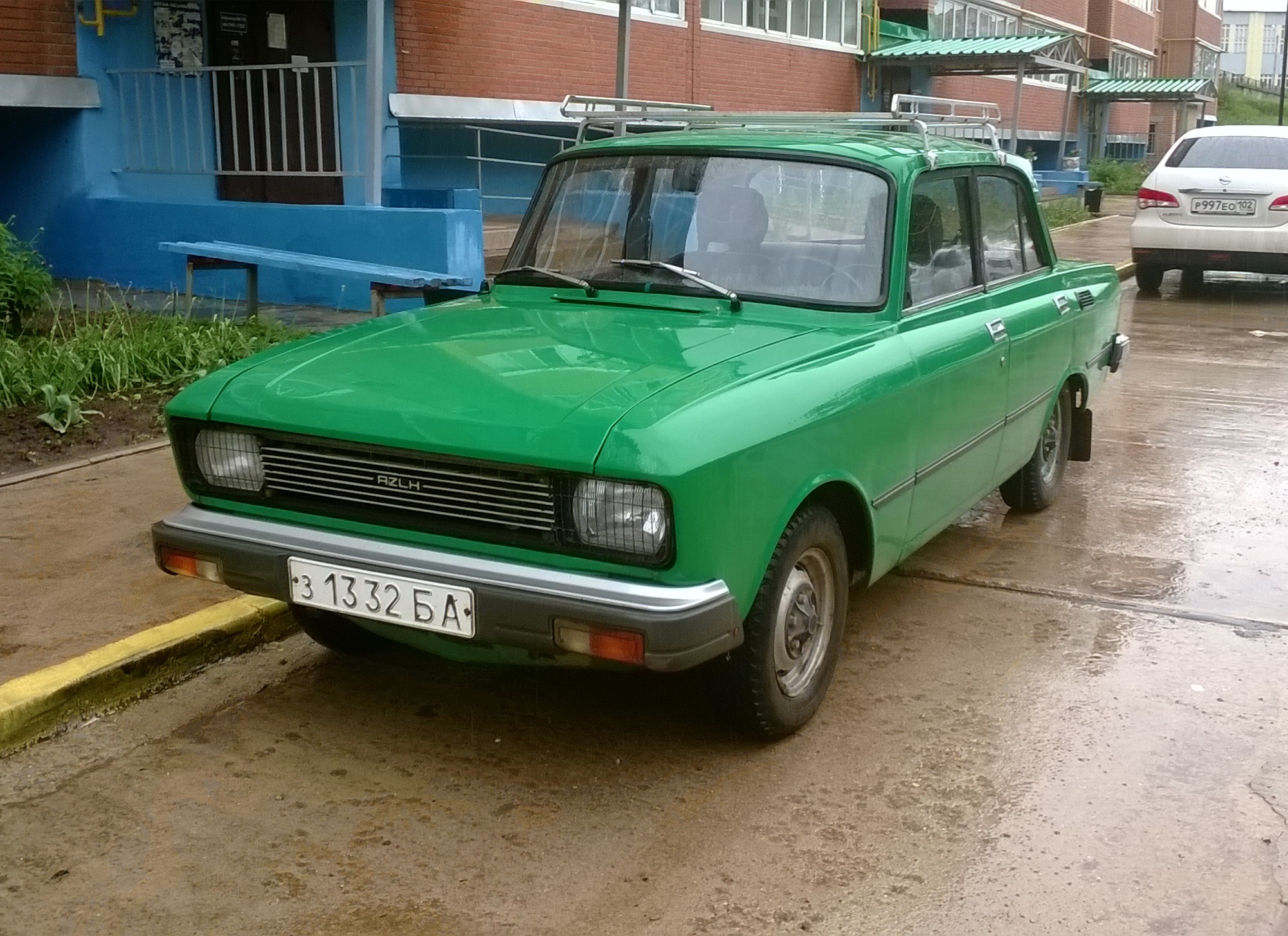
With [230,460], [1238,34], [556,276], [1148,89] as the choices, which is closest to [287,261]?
[556,276]

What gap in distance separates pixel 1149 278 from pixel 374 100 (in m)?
8.54

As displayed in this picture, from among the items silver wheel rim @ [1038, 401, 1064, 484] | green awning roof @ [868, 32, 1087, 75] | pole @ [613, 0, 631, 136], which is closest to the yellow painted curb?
silver wheel rim @ [1038, 401, 1064, 484]

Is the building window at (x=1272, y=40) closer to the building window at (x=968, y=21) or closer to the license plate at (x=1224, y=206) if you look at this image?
the building window at (x=968, y=21)

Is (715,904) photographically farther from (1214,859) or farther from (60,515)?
(60,515)

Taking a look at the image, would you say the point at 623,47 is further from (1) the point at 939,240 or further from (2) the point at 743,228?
(2) the point at 743,228

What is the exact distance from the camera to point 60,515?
18.6 feet

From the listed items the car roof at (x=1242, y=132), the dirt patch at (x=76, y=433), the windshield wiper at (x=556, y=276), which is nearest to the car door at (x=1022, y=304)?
the windshield wiper at (x=556, y=276)

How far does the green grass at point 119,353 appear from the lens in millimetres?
7262

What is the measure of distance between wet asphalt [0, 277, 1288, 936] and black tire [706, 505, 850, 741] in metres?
0.12

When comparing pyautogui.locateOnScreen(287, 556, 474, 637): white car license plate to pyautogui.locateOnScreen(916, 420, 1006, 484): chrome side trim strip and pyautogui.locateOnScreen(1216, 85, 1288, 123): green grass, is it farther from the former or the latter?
pyautogui.locateOnScreen(1216, 85, 1288, 123): green grass

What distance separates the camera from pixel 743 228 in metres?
4.45

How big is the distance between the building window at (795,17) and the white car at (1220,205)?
6837mm

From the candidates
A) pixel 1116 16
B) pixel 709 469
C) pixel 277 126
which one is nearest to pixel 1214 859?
pixel 709 469

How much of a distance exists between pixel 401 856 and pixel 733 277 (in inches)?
82.0
